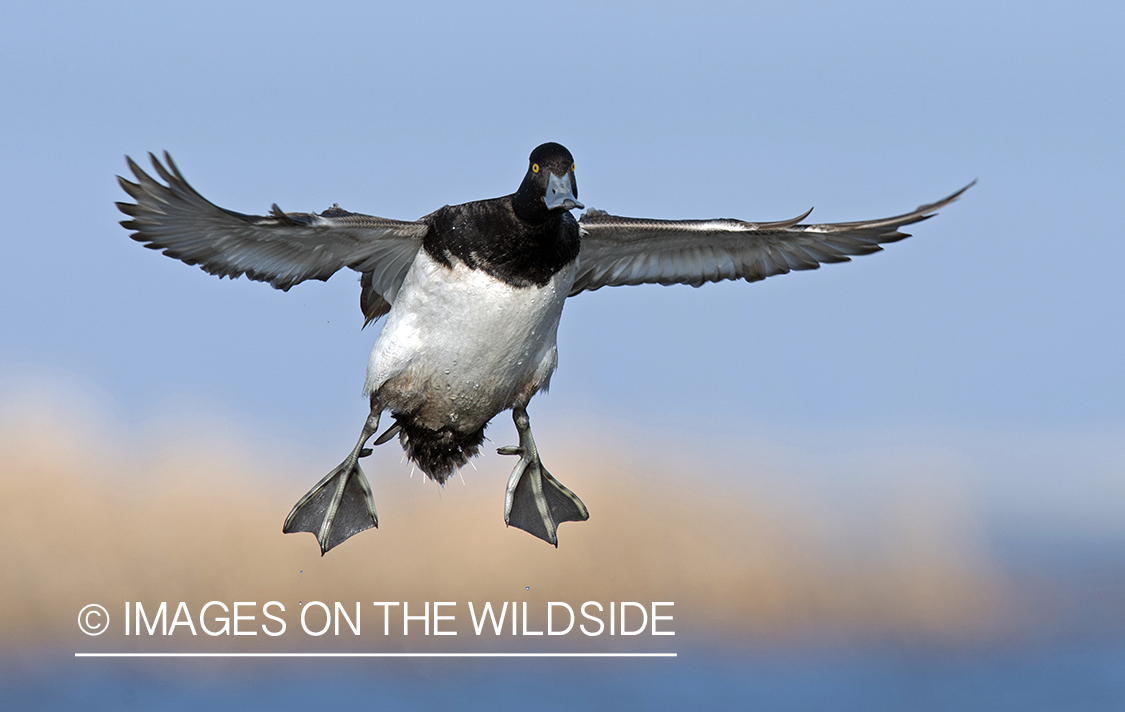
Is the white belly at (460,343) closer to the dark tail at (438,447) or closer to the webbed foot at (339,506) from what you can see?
the dark tail at (438,447)

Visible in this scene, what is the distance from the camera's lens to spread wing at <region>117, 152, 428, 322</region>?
6.02 meters

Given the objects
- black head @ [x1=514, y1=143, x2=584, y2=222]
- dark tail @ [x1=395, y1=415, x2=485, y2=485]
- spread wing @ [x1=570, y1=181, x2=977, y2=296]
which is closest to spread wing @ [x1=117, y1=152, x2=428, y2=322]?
black head @ [x1=514, y1=143, x2=584, y2=222]

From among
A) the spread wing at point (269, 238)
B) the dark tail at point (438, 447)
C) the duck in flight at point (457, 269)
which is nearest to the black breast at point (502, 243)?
the duck in flight at point (457, 269)

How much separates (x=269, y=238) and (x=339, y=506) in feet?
5.93

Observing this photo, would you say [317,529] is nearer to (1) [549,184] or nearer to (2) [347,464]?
(2) [347,464]

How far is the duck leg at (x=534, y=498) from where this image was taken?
24.6 ft

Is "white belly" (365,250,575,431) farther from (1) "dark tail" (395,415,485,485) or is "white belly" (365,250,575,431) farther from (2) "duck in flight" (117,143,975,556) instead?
(1) "dark tail" (395,415,485,485)

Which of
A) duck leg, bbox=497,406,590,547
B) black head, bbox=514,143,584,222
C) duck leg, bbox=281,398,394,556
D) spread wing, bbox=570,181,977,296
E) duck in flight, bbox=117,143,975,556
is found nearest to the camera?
black head, bbox=514,143,584,222

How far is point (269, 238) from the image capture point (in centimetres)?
656

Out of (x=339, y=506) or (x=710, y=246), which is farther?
(x=710, y=246)

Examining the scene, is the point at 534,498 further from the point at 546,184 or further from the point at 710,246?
the point at 546,184

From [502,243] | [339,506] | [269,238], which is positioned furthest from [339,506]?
[502,243]

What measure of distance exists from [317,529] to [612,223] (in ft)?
9.16

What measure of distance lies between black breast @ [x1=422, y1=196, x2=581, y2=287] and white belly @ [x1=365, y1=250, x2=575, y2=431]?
0.20 ft
